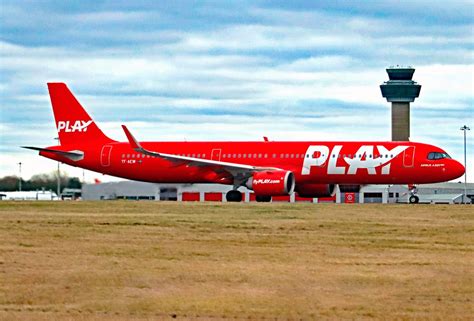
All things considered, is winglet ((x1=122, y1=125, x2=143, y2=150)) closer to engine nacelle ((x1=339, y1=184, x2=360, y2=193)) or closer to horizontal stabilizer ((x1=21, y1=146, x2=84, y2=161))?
horizontal stabilizer ((x1=21, y1=146, x2=84, y2=161))

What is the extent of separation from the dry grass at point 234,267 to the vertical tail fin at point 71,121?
27.7 m

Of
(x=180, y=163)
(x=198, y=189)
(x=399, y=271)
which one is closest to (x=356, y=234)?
(x=399, y=271)

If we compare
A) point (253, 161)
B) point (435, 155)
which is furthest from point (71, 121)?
point (435, 155)

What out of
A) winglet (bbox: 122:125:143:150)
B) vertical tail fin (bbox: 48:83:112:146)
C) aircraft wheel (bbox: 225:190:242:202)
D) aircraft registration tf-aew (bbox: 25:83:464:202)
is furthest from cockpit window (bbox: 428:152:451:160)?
vertical tail fin (bbox: 48:83:112:146)

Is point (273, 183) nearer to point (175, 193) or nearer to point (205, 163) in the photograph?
point (205, 163)

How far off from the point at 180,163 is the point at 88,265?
37389mm

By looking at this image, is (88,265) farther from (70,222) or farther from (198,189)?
(198,189)

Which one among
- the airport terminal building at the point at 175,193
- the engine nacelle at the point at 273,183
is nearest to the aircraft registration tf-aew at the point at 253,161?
the engine nacelle at the point at 273,183

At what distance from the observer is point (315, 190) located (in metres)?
64.8

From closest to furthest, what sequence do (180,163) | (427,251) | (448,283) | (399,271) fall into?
(448,283) < (399,271) < (427,251) < (180,163)

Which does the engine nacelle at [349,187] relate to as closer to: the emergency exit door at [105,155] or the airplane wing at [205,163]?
the airplane wing at [205,163]

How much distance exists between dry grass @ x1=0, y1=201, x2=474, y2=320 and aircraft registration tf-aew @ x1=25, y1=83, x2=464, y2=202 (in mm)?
18581

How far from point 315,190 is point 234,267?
38.5 metres

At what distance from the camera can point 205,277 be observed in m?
24.9
